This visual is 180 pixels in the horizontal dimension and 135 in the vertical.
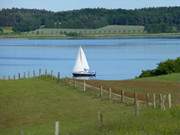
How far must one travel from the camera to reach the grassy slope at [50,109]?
24.6 metres

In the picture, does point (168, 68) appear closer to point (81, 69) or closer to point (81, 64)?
point (81, 69)

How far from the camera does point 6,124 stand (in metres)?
31.0

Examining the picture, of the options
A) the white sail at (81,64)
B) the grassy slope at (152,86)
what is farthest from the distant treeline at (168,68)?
the white sail at (81,64)

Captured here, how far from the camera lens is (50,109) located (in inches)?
1341

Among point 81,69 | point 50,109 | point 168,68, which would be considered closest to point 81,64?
point 81,69

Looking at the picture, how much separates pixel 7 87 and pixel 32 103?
549 cm

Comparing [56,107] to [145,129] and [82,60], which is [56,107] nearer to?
[145,129]

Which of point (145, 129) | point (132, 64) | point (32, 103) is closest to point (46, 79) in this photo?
point (32, 103)

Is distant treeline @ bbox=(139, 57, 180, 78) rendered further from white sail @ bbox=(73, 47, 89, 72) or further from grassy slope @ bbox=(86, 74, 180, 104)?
white sail @ bbox=(73, 47, 89, 72)

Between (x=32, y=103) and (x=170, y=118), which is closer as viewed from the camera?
(x=170, y=118)

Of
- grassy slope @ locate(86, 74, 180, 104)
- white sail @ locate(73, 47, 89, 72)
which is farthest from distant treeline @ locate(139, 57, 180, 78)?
white sail @ locate(73, 47, 89, 72)

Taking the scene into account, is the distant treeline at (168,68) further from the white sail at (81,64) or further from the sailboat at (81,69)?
the white sail at (81,64)

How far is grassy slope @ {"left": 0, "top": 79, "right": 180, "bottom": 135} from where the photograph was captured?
24617 millimetres

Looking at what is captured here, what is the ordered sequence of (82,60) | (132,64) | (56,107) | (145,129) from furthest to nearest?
(132,64), (82,60), (56,107), (145,129)
